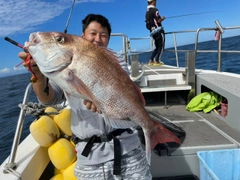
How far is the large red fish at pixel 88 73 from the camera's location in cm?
132

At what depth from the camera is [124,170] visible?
180 centimetres

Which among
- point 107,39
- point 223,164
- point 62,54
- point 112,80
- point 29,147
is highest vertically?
point 107,39

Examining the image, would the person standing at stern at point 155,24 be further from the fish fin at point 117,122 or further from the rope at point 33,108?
the fish fin at point 117,122

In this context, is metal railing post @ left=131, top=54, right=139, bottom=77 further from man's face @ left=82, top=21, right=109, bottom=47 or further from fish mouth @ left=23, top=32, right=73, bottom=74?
fish mouth @ left=23, top=32, right=73, bottom=74

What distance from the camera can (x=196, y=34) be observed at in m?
5.54

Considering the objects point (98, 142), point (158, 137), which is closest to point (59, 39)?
point (98, 142)

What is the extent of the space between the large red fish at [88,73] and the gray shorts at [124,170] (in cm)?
→ 44

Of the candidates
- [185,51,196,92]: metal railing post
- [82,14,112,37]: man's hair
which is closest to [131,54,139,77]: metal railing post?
[185,51,196,92]: metal railing post

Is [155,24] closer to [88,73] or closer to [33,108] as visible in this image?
[33,108]

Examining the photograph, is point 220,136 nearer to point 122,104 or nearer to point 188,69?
point 188,69

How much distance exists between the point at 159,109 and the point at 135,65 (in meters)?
1.17

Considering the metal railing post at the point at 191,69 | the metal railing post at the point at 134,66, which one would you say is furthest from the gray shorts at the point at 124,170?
the metal railing post at the point at 191,69

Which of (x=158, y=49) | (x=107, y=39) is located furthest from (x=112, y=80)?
A: (x=158, y=49)

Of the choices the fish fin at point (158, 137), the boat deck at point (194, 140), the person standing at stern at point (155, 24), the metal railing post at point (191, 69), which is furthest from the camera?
the person standing at stern at point (155, 24)
